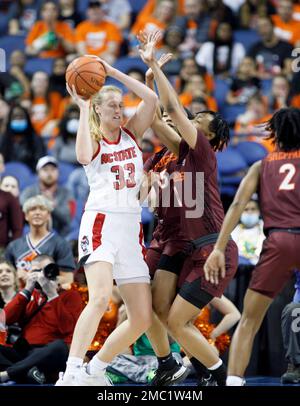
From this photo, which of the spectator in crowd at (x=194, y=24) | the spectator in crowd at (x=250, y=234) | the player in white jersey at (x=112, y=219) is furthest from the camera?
the spectator in crowd at (x=194, y=24)

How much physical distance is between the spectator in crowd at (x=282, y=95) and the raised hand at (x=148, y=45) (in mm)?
5441

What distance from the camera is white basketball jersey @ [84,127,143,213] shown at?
6531 millimetres

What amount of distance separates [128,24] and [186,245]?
8.53 meters

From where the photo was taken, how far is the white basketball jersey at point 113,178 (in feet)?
21.4

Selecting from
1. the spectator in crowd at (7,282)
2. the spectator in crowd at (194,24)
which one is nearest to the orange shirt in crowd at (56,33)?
the spectator in crowd at (194,24)

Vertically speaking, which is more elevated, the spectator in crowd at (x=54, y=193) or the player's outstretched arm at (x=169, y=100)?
the player's outstretched arm at (x=169, y=100)

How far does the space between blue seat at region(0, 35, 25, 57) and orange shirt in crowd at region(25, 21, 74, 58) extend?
10 centimetres

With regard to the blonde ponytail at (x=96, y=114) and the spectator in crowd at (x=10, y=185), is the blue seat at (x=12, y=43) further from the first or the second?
the blonde ponytail at (x=96, y=114)

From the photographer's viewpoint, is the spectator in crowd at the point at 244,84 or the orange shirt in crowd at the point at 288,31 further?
the orange shirt in crowd at the point at 288,31

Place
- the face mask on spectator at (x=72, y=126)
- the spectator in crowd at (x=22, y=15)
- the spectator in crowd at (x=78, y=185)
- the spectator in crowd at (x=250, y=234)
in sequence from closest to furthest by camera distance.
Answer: the spectator in crowd at (x=250, y=234), the spectator in crowd at (x=78, y=185), the face mask on spectator at (x=72, y=126), the spectator in crowd at (x=22, y=15)

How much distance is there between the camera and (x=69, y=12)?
48.9 feet

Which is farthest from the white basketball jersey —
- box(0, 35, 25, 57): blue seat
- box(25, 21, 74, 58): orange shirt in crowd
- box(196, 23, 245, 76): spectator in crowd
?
box(0, 35, 25, 57): blue seat

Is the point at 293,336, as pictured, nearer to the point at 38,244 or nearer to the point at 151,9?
the point at 38,244

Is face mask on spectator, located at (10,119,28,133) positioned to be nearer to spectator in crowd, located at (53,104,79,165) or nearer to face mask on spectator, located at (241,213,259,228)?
spectator in crowd, located at (53,104,79,165)
